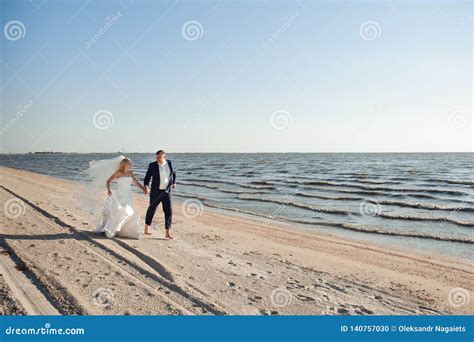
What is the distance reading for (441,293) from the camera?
21.6 feet

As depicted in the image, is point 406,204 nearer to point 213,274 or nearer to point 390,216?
point 390,216

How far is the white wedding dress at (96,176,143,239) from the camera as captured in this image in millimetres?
8508

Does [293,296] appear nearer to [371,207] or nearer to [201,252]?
[201,252]

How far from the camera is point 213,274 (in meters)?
6.34

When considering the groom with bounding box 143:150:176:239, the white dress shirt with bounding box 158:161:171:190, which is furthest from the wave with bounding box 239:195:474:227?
the white dress shirt with bounding box 158:161:171:190

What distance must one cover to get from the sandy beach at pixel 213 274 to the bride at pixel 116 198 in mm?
377

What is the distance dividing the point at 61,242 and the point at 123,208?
1.48 metres

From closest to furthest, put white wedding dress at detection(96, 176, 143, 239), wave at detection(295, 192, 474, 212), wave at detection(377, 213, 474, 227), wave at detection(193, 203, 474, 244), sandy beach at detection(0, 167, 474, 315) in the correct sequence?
sandy beach at detection(0, 167, 474, 315) < white wedding dress at detection(96, 176, 143, 239) < wave at detection(193, 203, 474, 244) < wave at detection(377, 213, 474, 227) < wave at detection(295, 192, 474, 212)

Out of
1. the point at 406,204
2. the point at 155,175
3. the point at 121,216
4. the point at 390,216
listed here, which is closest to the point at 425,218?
the point at 390,216

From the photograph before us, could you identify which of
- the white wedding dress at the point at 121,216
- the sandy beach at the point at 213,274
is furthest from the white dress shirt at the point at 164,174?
the sandy beach at the point at 213,274

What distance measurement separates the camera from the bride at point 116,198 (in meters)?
8.53

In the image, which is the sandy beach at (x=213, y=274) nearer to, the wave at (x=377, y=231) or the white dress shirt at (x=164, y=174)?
the white dress shirt at (x=164, y=174)

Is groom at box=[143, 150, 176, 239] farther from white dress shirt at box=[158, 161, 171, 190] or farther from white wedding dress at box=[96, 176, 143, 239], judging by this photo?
white wedding dress at box=[96, 176, 143, 239]

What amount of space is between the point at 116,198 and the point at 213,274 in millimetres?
3554
